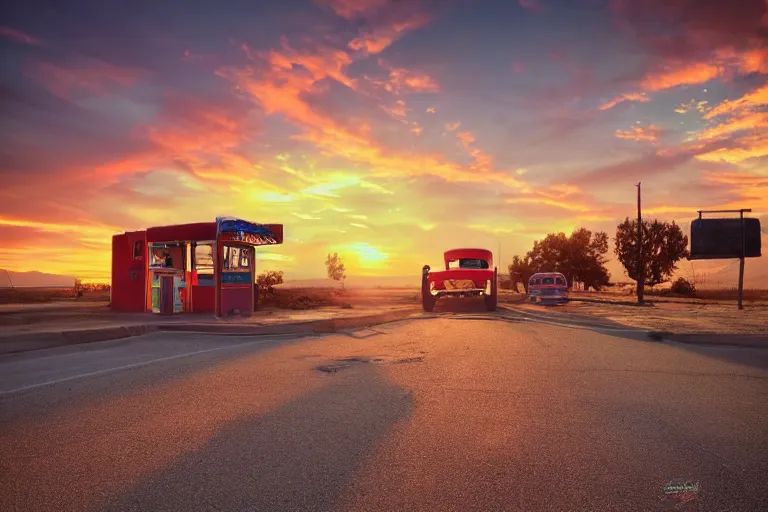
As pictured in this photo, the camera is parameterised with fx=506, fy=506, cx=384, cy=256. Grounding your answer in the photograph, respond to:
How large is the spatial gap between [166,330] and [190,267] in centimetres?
806

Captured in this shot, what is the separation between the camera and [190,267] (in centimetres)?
2091

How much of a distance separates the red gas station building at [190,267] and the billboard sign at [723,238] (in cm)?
2775

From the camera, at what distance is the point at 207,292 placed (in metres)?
20.6

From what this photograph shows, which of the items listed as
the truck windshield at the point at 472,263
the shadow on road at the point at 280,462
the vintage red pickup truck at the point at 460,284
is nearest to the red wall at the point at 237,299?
the vintage red pickup truck at the point at 460,284

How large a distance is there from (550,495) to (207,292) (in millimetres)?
19226

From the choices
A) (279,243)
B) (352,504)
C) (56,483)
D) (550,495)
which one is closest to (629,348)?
(550,495)

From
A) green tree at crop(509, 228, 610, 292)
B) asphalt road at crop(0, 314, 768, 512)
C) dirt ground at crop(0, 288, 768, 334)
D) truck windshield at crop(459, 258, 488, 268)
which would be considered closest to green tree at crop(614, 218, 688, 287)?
green tree at crop(509, 228, 610, 292)

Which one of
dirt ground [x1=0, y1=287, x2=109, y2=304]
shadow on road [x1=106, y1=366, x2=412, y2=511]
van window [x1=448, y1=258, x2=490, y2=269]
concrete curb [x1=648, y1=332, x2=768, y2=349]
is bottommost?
dirt ground [x1=0, y1=287, x2=109, y2=304]

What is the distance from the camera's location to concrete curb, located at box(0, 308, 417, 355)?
9948 millimetres

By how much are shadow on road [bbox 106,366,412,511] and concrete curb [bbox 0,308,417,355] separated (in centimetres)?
733

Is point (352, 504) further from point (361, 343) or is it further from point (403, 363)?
point (361, 343)

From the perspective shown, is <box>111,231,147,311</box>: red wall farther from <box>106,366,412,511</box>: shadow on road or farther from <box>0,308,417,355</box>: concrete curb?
<box>106,366,412,511</box>: shadow on road

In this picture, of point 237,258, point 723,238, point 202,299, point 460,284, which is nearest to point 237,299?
point 202,299

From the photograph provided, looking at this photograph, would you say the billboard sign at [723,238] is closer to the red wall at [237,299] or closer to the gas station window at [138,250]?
the red wall at [237,299]
